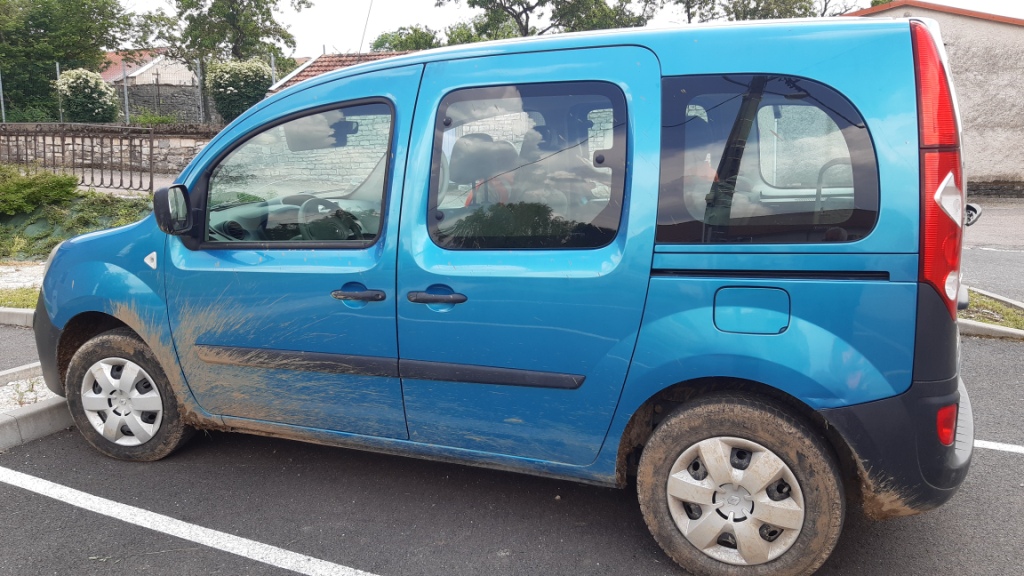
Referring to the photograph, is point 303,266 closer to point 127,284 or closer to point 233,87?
point 127,284

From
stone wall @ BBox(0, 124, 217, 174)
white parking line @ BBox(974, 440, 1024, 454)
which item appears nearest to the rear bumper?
white parking line @ BBox(974, 440, 1024, 454)

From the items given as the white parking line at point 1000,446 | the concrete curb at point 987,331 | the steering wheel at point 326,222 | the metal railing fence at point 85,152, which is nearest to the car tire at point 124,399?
the steering wheel at point 326,222

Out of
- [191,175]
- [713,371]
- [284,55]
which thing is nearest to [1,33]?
[284,55]

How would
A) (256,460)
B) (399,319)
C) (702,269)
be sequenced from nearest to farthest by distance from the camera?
(702,269)
(399,319)
(256,460)

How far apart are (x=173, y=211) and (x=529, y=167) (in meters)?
1.66

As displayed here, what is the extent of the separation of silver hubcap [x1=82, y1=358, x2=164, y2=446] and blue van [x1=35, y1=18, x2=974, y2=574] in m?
0.33

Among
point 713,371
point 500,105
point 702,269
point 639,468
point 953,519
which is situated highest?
point 500,105

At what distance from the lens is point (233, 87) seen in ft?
76.4

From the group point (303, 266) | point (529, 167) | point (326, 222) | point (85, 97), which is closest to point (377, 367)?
point (303, 266)

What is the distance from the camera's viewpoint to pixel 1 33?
117ft

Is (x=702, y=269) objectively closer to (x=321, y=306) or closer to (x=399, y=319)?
(x=399, y=319)

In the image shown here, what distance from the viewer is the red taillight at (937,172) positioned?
2.25 m

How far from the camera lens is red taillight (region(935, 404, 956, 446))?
2361mm

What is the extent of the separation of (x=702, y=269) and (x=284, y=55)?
42248 mm
